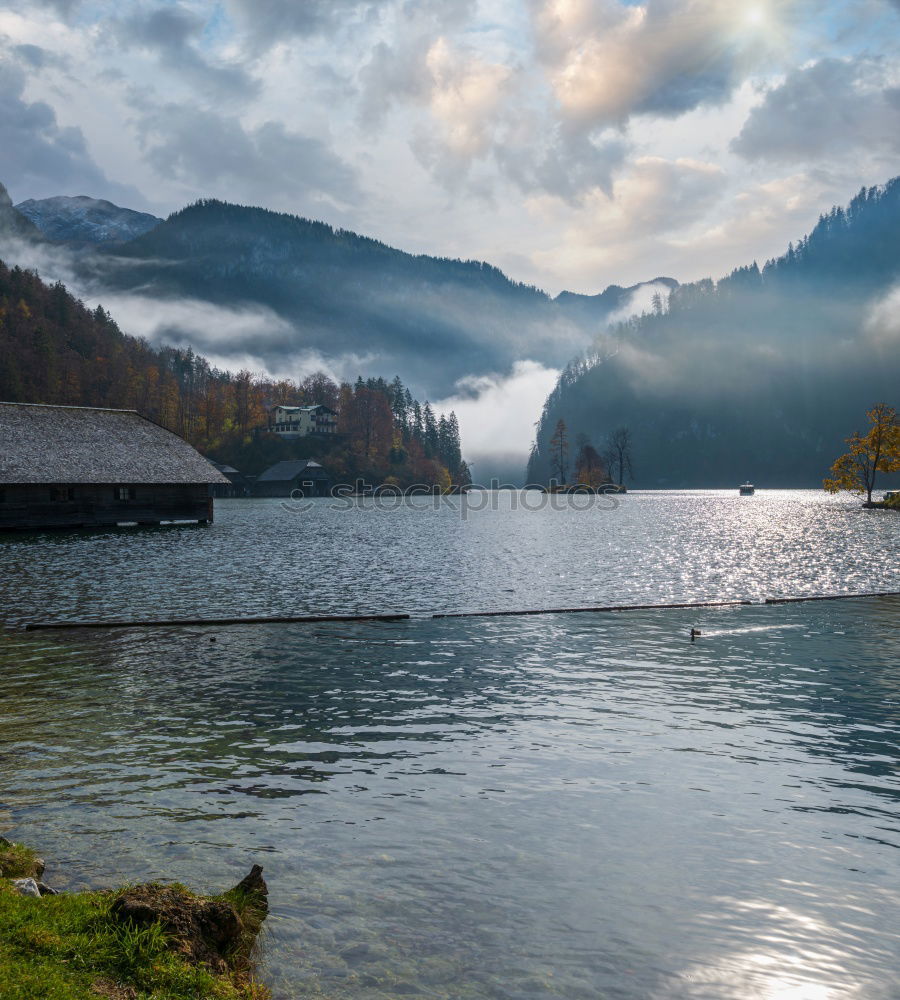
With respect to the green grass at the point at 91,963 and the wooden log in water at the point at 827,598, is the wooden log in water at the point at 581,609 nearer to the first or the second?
the wooden log in water at the point at 827,598

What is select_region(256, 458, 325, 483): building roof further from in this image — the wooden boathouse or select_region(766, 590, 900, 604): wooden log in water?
select_region(766, 590, 900, 604): wooden log in water

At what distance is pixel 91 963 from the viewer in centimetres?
675

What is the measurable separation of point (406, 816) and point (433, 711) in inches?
238

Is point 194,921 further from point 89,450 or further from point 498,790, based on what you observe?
point 89,450

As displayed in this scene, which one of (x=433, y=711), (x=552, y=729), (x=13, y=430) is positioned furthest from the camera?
(x=13, y=430)

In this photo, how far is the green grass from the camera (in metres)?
6.33

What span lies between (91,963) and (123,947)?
28 cm

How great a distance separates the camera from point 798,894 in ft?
30.2

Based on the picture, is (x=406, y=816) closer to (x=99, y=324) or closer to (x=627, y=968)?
(x=627, y=968)

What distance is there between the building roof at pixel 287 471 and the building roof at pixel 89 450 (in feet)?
323

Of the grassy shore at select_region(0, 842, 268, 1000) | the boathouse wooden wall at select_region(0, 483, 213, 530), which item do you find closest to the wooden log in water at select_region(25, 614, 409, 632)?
the grassy shore at select_region(0, 842, 268, 1000)

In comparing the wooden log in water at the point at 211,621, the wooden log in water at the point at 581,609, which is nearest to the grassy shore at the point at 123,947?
the wooden log in water at the point at 211,621

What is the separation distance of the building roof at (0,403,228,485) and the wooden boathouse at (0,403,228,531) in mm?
85

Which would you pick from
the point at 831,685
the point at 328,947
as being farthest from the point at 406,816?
the point at 831,685
